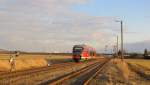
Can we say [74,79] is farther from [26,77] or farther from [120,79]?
[120,79]

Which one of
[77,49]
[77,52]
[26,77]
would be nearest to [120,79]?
[26,77]

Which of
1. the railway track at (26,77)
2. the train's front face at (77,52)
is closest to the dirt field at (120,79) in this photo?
the railway track at (26,77)

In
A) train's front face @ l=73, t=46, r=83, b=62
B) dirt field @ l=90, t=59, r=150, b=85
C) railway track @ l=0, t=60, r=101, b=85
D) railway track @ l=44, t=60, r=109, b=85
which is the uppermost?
train's front face @ l=73, t=46, r=83, b=62

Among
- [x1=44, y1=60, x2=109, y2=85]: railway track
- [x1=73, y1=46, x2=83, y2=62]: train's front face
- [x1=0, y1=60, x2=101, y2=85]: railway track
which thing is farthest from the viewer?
[x1=73, y1=46, x2=83, y2=62]: train's front face

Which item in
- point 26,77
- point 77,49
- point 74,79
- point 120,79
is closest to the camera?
point 74,79

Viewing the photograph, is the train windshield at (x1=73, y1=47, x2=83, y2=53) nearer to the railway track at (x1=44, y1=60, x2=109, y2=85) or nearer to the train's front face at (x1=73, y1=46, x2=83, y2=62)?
the train's front face at (x1=73, y1=46, x2=83, y2=62)

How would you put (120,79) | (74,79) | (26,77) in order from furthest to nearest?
(120,79) → (26,77) → (74,79)

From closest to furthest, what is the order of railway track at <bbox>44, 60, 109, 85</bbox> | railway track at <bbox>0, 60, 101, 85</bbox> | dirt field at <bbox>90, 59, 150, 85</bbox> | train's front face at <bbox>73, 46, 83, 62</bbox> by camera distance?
railway track at <bbox>0, 60, 101, 85</bbox>, railway track at <bbox>44, 60, 109, 85</bbox>, dirt field at <bbox>90, 59, 150, 85</bbox>, train's front face at <bbox>73, 46, 83, 62</bbox>

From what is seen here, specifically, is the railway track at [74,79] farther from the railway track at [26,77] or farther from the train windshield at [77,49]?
the train windshield at [77,49]

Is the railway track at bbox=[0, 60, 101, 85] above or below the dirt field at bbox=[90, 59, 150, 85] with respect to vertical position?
above

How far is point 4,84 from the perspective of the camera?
21.5 meters

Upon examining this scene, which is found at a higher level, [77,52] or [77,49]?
[77,49]

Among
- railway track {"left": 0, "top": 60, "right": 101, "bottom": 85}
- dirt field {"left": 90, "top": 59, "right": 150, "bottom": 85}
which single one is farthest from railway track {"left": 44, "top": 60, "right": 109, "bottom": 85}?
railway track {"left": 0, "top": 60, "right": 101, "bottom": 85}

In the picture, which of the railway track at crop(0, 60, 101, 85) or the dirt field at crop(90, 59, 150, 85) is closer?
the railway track at crop(0, 60, 101, 85)
